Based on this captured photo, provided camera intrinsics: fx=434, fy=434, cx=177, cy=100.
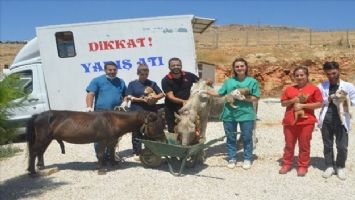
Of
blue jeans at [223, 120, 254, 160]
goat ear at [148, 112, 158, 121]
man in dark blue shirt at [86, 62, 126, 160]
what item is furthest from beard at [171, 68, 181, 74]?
blue jeans at [223, 120, 254, 160]

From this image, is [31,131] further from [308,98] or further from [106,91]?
[308,98]

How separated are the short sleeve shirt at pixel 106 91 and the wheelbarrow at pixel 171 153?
2.99 ft

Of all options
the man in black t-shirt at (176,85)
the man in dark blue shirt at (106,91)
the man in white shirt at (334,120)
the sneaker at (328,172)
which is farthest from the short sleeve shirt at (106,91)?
the sneaker at (328,172)

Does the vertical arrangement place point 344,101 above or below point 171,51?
below

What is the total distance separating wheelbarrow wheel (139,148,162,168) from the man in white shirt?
259 cm

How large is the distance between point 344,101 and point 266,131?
4.49 meters

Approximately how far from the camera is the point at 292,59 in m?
24.1

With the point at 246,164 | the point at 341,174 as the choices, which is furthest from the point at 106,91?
the point at 341,174

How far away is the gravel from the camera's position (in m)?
5.78

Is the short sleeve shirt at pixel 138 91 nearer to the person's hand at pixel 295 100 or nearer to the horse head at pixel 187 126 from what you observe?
the horse head at pixel 187 126

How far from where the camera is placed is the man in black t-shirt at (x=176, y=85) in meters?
6.83

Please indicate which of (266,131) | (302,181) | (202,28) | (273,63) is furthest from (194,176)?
(273,63)

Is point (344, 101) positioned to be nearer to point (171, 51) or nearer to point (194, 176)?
point (194, 176)

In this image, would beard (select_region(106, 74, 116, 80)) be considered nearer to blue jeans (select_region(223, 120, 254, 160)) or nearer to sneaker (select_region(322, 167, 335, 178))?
blue jeans (select_region(223, 120, 254, 160))
